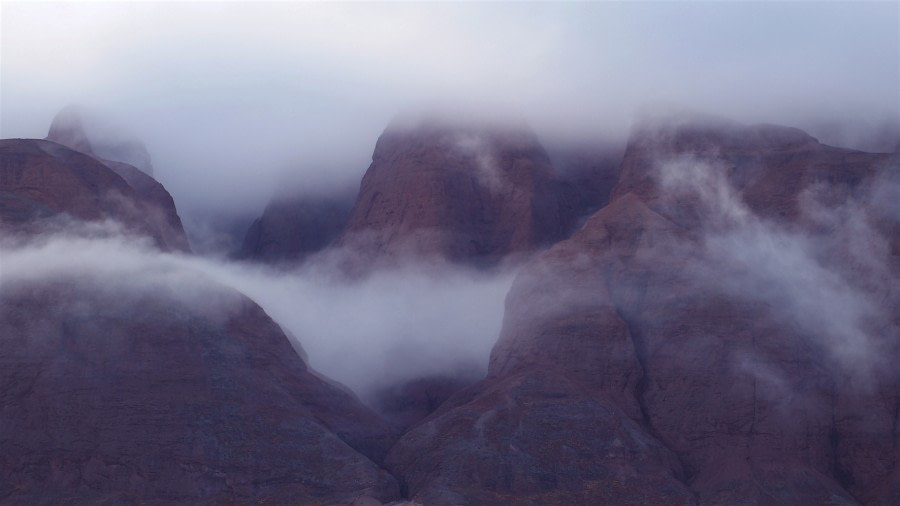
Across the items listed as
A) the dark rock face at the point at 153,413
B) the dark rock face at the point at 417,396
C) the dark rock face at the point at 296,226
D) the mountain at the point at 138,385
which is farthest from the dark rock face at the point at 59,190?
the dark rock face at the point at 296,226

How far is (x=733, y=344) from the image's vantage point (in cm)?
11050

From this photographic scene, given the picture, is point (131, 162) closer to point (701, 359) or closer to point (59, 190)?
point (59, 190)

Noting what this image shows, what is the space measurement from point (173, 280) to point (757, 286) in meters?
45.5

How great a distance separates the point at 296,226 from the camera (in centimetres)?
16862

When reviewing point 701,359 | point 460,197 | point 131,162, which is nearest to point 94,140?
point 131,162

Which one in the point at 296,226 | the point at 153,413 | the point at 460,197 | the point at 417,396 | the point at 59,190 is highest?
the point at 460,197

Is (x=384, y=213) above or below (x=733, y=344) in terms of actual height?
above

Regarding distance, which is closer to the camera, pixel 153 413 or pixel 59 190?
pixel 153 413

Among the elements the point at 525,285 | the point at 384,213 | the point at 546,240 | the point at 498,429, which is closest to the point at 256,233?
the point at 384,213

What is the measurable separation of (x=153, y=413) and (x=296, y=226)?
234ft

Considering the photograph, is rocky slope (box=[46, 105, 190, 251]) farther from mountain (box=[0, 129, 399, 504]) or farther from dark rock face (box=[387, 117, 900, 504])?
dark rock face (box=[387, 117, 900, 504])

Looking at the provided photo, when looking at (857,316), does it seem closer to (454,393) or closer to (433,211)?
(454,393)

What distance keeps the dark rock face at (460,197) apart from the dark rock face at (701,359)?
18.2 meters

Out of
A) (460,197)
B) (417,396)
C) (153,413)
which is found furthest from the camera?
(460,197)
